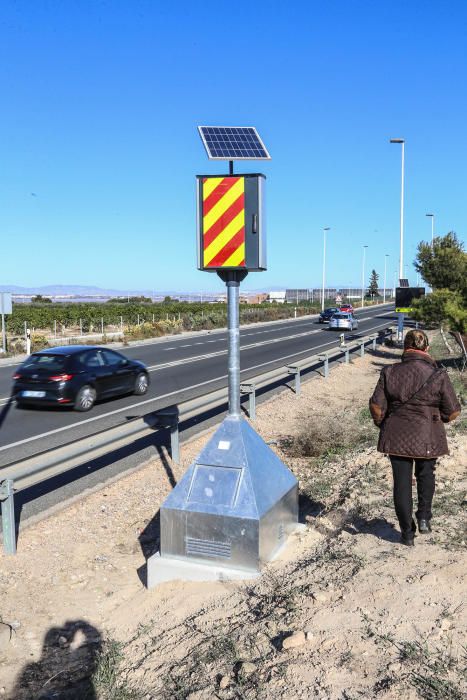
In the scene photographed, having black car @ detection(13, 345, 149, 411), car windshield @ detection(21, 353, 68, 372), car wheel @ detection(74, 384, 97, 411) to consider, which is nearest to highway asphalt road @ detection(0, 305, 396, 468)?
car wheel @ detection(74, 384, 97, 411)

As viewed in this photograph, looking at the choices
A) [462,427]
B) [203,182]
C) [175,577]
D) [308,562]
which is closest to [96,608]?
[175,577]

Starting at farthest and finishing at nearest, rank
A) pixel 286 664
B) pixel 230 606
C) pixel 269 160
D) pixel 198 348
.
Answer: pixel 198 348, pixel 269 160, pixel 230 606, pixel 286 664

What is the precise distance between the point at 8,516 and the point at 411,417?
3.35m

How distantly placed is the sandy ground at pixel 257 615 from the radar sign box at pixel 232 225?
7.05ft

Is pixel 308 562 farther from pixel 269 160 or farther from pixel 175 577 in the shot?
pixel 269 160

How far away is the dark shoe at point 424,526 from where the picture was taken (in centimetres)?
484

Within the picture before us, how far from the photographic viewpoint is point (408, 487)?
470 centimetres

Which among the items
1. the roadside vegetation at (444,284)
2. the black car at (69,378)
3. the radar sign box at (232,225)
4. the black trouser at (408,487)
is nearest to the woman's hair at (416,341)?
the black trouser at (408,487)

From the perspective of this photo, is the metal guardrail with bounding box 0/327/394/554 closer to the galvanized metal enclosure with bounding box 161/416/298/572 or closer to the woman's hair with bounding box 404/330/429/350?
the galvanized metal enclosure with bounding box 161/416/298/572

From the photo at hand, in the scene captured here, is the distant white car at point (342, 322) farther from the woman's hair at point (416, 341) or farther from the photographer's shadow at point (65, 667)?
the photographer's shadow at point (65, 667)

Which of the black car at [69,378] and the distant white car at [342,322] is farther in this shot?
the distant white car at [342,322]

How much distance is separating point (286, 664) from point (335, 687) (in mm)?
304

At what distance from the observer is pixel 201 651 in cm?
356

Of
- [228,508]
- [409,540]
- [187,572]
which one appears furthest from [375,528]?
[187,572]
